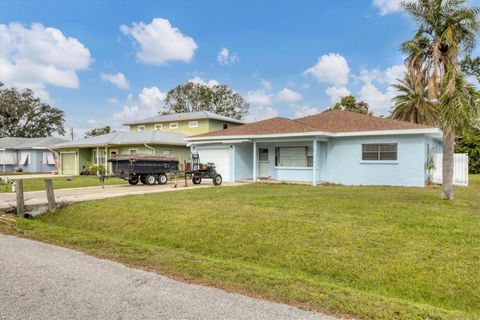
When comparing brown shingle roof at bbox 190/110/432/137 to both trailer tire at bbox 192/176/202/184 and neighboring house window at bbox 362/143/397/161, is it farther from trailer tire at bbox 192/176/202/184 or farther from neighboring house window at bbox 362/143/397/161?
trailer tire at bbox 192/176/202/184

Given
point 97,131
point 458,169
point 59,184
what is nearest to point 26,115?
point 97,131

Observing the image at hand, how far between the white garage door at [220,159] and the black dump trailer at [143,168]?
2105mm

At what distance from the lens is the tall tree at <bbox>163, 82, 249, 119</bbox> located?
5597 cm

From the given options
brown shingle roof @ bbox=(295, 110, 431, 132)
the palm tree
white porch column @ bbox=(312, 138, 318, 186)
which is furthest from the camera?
the palm tree

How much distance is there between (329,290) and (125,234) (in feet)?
19.1

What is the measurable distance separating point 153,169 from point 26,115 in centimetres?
4535

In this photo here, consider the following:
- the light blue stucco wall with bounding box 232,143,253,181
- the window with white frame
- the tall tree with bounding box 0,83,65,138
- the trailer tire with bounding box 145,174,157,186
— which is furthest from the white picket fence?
the tall tree with bounding box 0,83,65,138

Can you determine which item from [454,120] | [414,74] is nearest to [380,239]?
[454,120]

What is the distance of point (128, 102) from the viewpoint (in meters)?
43.7

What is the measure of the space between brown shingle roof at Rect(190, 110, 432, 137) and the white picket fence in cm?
264

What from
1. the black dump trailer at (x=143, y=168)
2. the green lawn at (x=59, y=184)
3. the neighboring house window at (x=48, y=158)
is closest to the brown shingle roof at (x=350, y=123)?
the black dump trailer at (x=143, y=168)

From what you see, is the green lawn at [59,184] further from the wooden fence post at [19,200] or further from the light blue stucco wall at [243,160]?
the light blue stucco wall at [243,160]

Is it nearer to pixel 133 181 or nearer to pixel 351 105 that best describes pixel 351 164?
pixel 133 181

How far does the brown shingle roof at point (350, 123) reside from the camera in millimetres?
18792
